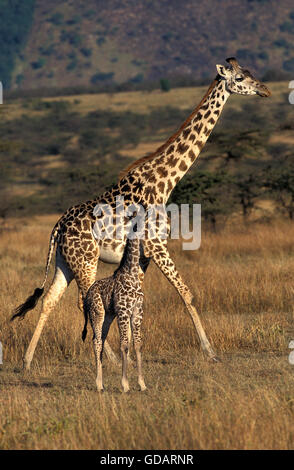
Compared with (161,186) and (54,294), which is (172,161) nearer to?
(161,186)

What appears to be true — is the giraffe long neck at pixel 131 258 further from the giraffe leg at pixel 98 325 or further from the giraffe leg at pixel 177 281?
the giraffe leg at pixel 177 281

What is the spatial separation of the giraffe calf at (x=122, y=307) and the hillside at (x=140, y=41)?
118m

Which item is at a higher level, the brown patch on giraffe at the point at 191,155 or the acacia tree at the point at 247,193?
the acacia tree at the point at 247,193

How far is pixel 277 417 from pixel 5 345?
147 inches

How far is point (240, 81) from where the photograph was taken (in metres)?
8.58

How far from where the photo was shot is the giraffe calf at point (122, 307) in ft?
21.4

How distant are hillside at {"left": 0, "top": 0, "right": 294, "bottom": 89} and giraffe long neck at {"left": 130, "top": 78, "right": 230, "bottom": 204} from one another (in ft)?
380

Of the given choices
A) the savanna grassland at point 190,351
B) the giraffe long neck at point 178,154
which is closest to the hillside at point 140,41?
the savanna grassland at point 190,351

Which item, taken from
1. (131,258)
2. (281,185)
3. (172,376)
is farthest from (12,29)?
(172,376)

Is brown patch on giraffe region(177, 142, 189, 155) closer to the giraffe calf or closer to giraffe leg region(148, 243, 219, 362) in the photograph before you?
giraffe leg region(148, 243, 219, 362)

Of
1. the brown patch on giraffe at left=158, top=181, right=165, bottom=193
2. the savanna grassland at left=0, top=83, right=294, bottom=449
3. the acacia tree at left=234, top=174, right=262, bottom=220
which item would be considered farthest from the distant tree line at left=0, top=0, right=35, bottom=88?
the brown patch on giraffe at left=158, top=181, right=165, bottom=193

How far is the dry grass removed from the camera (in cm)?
524

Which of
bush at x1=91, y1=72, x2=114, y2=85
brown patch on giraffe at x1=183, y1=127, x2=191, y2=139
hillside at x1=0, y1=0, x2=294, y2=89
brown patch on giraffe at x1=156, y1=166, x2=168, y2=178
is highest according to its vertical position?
hillside at x1=0, y1=0, x2=294, y2=89

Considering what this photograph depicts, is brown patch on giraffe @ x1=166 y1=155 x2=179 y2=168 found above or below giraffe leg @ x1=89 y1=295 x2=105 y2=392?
above
